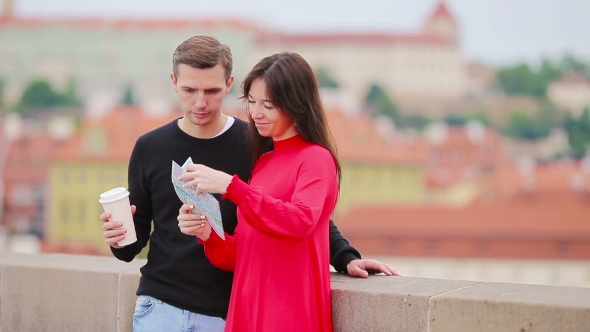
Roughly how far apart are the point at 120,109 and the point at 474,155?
18115 millimetres

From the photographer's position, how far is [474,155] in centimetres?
5325

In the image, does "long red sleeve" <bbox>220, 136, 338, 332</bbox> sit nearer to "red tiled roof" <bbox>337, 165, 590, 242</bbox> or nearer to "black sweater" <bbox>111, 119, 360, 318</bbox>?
"black sweater" <bbox>111, 119, 360, 318</bbox>

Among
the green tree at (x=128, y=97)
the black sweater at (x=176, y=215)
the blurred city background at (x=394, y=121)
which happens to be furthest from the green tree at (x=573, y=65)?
the black sweater at (x=176, y=215)

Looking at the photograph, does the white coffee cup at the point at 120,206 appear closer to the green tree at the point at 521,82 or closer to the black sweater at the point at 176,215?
the black sweater at the point at 176,215

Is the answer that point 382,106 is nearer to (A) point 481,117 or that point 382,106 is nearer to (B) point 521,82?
(A) point 481,117

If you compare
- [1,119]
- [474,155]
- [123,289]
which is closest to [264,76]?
[123,289]

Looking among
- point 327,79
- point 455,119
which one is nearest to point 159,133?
point 455,119

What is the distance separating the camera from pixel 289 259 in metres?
1.63

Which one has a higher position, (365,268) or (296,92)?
(296,92)

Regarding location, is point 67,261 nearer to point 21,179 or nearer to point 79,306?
point 79,306

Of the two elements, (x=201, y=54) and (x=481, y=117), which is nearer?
(x=201, y=54)

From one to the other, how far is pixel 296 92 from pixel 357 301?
0.43m

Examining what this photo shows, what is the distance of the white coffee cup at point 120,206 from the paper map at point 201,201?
17 cm

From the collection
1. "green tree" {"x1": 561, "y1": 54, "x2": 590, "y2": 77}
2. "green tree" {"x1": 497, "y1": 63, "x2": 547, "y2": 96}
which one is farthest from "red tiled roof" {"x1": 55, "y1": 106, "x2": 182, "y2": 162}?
"green tree" {"x1": 561, "y1": 54, "x2": 590, "y2": 77}
